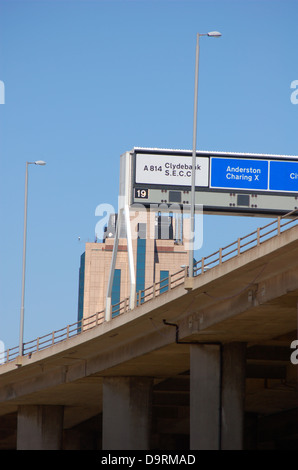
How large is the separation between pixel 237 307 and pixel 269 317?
5.21ft

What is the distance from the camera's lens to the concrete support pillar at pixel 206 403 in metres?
51.9

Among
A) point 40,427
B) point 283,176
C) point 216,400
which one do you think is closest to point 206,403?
point 216,400

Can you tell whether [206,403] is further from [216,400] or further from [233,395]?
[233,395]

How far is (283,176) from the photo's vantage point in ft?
202

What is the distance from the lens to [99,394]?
76.7 meters

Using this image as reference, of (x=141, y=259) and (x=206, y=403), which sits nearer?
(x=206, y=403)

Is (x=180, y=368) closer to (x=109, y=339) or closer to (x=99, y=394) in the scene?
(x=109, y=339)

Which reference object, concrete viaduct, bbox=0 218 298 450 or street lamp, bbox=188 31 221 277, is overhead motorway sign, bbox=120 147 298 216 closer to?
concrete viaduct, bbox=0 218 298 450

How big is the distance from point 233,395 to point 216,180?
13551 millimetres

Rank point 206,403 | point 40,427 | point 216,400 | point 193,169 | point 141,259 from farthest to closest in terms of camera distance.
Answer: point 141,259 < point 40,427 < point 206,403 < point 216,400 < point 193,169

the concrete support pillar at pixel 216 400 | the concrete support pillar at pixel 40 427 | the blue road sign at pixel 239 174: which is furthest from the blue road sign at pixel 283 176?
the concrete support pillar at pixel 40 427

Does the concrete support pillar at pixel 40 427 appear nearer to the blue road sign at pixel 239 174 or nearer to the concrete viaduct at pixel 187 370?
the concrete viaduct at pixel 187 370

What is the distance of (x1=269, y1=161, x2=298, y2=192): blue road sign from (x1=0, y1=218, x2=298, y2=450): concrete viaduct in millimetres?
9321
